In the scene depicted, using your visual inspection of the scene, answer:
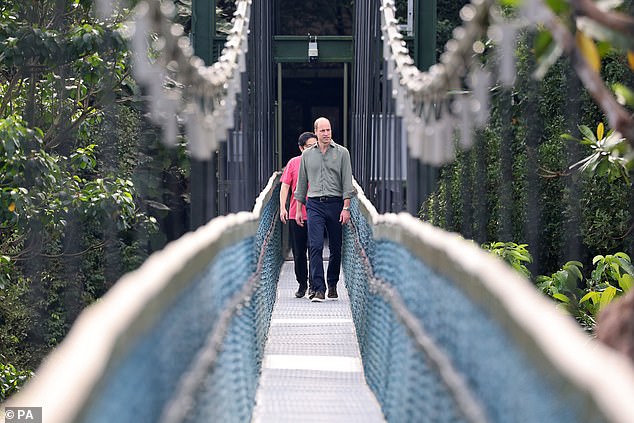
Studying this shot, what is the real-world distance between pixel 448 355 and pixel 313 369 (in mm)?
4040

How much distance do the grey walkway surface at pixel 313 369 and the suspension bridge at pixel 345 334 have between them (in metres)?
0.02

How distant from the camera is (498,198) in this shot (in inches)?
646

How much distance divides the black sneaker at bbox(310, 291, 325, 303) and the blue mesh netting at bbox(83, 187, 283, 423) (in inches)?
155

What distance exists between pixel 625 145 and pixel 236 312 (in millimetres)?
1314

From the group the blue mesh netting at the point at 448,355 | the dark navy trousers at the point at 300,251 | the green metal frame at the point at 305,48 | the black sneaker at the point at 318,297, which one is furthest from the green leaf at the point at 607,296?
the green metal frame at the point at 305,48

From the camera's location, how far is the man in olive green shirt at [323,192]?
9148 mm

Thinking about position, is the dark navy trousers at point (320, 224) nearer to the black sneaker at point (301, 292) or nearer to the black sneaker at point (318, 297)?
the black sneaker at point (318, 297)

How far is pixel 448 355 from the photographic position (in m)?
2.77

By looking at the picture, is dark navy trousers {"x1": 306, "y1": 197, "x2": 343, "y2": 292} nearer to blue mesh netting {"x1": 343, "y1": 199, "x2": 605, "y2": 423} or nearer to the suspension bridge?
the suspension bridge

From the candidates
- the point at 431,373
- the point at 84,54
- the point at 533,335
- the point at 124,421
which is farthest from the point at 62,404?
the point at 84,54

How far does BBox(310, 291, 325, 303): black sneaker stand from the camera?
9.64 meters

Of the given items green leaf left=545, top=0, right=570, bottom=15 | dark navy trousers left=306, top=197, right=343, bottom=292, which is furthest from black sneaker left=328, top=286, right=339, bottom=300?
green leaf left=545, top=0, right=570, bottom=15

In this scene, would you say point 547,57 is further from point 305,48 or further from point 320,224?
point 305,48

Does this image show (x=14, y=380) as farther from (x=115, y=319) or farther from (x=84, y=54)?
(x=115, y=319)
